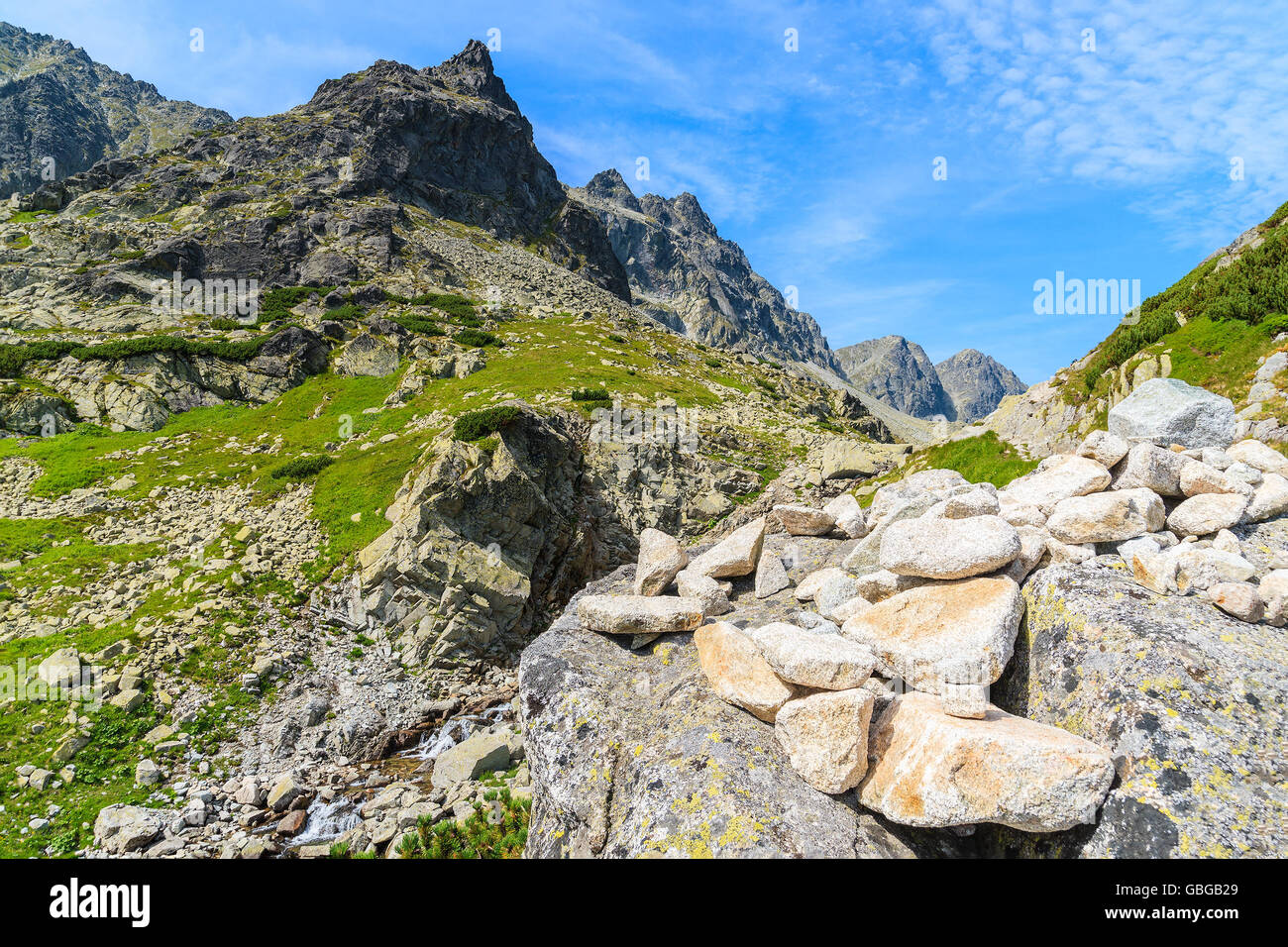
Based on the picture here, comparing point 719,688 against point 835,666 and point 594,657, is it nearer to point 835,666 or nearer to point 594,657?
point 835,666

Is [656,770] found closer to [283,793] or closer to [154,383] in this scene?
[283,793]

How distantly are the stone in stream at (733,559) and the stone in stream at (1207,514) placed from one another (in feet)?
16.9

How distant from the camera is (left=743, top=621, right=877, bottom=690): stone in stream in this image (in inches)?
198

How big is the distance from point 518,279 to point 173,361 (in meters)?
63.0

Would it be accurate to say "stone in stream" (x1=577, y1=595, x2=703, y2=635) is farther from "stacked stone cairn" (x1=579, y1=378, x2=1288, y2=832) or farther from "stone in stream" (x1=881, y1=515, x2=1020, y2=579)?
"stone in stream" (x1=881, y1=515, x2=1020, y2=579)

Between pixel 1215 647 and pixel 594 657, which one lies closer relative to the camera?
pixel 1215 647

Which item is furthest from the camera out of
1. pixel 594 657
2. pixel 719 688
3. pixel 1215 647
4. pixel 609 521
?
pixel 609 521

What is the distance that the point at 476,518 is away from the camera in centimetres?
2759

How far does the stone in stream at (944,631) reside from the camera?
5.20m

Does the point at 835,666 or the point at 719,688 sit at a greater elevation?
the point at 835,666

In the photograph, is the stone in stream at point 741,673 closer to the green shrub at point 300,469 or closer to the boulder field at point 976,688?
the boulder field at point 976,688

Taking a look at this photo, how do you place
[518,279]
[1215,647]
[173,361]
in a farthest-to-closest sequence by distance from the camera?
[518,279] < [173,361] < [1215,647]

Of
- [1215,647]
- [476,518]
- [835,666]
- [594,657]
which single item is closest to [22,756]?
[476,518]
